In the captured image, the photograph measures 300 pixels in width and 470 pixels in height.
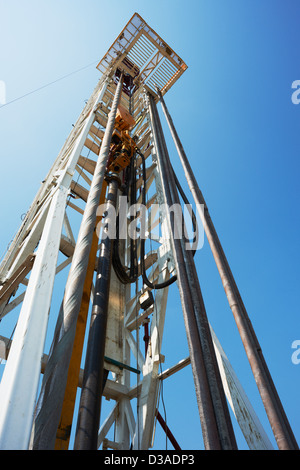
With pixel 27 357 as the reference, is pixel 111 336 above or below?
above

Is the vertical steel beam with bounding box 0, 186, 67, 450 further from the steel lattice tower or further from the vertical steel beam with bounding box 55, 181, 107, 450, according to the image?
the vertical steel beam with bounding box 55, 181, 107, 450

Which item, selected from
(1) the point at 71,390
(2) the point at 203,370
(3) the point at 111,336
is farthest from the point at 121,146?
(2) the point at 203,370

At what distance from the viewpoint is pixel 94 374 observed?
188 cm

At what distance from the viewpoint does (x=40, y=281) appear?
2367 millimetres

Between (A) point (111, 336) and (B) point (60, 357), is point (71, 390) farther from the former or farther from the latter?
(A) point (111, 336)

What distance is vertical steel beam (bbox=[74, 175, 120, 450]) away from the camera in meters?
1.64

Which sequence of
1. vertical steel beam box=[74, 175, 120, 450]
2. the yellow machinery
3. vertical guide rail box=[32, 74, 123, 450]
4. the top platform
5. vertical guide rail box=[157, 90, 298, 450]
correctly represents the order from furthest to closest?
the top platform
the yellow machinery
vertical steel beam box=[74, 175, 120, 450]
vertical guide rail box=[32, 74, 123, 450]
vertical guide rail box=[157, 90, 298, 450]

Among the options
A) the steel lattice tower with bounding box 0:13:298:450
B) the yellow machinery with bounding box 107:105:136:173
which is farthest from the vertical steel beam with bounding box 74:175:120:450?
the yellow machinery with bounding box 107:105:136:173

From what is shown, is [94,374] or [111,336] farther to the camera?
[111,336]

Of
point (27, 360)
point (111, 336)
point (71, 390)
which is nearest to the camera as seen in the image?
point (27, 360)

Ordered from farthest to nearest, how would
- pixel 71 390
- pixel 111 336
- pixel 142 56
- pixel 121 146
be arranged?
pixel 142 56 → pixel 121 146 → pixel 111 336 → pixel 71 390
